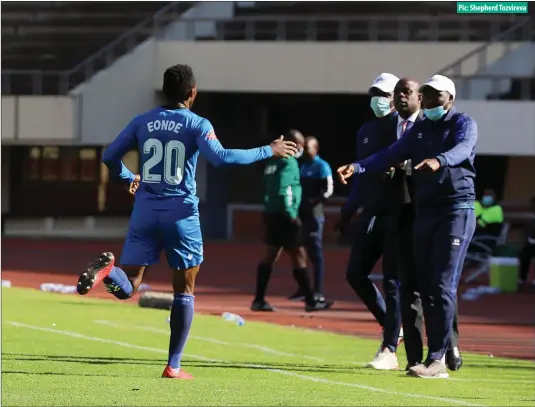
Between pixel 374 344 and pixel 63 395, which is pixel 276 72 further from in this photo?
pixel 63 395

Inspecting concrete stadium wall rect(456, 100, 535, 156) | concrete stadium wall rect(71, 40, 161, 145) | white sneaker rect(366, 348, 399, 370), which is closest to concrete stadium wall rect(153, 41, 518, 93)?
concrete stadium wall rect(71, 40, 161, 145)

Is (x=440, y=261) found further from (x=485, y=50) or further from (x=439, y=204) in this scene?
(x=485, y=50)

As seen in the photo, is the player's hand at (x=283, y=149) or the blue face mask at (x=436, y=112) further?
the blue face mask at (x=436, y=112)

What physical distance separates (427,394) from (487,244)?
48.0ft

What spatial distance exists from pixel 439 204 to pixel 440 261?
1.29 ft

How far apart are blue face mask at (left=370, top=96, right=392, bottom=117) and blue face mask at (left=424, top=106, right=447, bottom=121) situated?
113 cm

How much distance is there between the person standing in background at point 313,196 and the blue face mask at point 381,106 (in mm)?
5772

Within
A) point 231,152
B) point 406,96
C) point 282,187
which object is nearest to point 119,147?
point 231,152

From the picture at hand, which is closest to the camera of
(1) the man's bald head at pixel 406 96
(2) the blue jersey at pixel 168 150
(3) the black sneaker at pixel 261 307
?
(2) the blue jersey at pixel 168 150

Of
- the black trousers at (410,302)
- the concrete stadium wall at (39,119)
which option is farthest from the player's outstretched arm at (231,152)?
the concrete stadium wall at (39,119)

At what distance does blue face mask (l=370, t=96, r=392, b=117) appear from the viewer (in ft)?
33.3

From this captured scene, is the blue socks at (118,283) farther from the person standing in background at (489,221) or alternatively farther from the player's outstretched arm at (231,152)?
the person standing in background at (489,221)

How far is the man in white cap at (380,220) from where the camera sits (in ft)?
32.6

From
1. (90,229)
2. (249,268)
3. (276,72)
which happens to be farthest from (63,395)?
(90,229)
